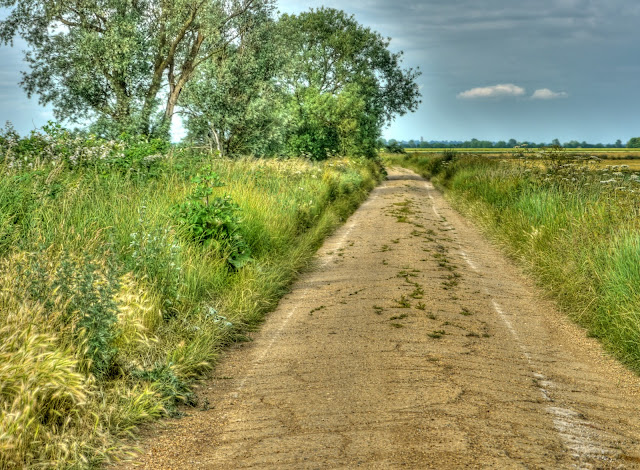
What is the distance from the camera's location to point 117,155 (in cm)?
1218

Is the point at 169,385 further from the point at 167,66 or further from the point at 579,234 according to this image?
the point at 167,66

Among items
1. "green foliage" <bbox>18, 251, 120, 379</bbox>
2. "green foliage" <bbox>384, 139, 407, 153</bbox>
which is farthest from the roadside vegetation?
"green foliage" <bbox>384, 139, 407, 153</bbox>

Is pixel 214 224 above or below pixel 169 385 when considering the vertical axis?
above

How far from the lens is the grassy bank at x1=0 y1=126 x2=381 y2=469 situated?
4414 millimetres

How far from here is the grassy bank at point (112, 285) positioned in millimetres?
4414

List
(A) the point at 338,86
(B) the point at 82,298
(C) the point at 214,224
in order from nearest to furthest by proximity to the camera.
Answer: (B) the point at 82,298, (C) the point at 214,224, (A) the point at 338,86

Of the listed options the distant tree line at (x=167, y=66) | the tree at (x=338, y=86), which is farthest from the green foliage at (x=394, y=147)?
the distant tree line at (x=167, y=66)

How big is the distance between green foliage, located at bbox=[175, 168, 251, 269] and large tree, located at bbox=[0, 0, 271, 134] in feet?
51.5

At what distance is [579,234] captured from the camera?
399 inches

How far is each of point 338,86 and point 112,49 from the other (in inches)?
1141

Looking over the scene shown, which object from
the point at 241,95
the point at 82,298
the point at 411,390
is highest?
the point at 241,95

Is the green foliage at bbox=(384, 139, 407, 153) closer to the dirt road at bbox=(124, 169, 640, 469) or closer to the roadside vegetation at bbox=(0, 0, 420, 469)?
the roadside vegetation at bbox=(0, 0, 420, 469)

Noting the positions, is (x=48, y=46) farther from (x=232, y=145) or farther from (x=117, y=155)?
(x=117, y=155)

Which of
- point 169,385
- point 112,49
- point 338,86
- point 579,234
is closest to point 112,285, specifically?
point 169,385
